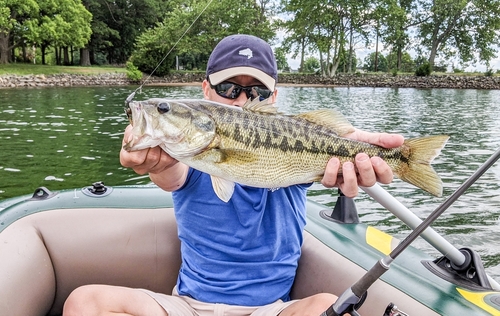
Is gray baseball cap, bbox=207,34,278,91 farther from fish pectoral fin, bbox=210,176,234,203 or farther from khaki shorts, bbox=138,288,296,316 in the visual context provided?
khaki shorts, bbox=138,288,296,316

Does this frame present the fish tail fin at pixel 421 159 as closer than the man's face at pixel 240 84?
Yes

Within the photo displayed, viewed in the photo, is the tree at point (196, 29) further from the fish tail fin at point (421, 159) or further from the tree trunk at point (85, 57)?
the fish tail fin at point (421, 159)

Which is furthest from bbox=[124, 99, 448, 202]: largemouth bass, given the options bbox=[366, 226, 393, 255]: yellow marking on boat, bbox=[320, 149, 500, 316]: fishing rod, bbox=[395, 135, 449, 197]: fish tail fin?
bbox=[366, 226, 393, 255]: yellow marking on boat

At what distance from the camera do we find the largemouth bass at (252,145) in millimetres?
2236

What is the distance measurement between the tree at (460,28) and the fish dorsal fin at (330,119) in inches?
2260

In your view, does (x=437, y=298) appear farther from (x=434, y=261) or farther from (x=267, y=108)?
(x=267, y=108)

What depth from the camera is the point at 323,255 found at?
337cm

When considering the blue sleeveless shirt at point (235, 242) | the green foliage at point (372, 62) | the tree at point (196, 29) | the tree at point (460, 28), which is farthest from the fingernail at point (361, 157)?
the green foliage at point (372, 62)

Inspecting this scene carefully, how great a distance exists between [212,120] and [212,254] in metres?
0.98

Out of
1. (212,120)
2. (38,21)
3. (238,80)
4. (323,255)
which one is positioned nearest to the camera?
(212,120)

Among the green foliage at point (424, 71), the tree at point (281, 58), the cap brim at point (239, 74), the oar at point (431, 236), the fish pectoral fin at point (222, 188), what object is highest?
the tree at point (281, 58)

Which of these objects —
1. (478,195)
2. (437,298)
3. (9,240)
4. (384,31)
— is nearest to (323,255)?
(437,298)

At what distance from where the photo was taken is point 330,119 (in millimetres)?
2471


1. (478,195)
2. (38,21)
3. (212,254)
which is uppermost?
(38,21)
